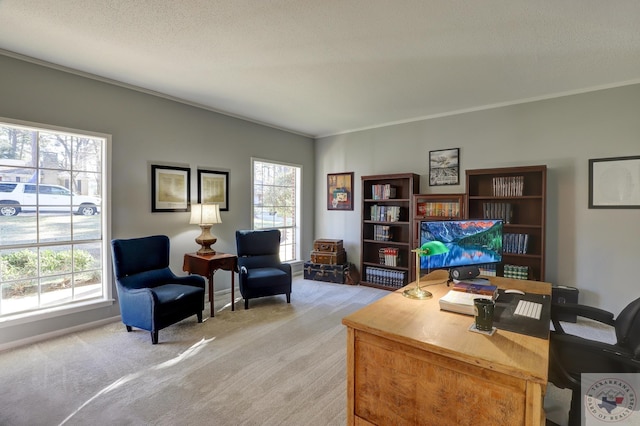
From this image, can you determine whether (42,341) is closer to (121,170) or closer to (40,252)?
(40,252)

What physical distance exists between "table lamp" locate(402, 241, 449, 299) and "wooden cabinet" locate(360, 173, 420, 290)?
2553 mm

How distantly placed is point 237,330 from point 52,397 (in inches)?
57.4

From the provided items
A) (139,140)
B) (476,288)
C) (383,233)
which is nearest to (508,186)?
(383,233)

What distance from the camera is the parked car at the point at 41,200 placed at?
2742 mm

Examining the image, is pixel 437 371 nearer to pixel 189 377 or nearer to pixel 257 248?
pixel 189 377

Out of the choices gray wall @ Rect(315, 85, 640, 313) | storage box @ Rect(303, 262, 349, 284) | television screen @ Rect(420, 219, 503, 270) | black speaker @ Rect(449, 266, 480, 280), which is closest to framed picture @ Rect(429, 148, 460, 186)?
gray wall @ Rect(315, 85, 640, 313)

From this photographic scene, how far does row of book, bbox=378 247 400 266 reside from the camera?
4727 millimetres

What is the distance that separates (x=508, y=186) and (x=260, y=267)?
3.43m

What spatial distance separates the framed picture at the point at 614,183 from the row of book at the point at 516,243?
0.77m

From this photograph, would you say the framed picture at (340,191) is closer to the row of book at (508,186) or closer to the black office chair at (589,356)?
the row of book at (508,186)

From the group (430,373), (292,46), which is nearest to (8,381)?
(430,373)

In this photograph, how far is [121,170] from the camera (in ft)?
11.1

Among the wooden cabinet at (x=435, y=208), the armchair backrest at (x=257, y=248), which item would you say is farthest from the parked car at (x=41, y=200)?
the wooden cabinet at (x=435, y=208)

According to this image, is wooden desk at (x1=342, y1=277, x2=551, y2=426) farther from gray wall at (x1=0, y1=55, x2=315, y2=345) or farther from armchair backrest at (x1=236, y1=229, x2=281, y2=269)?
gray wall at (x1=0, y1=55, x2=315, y2=345)
